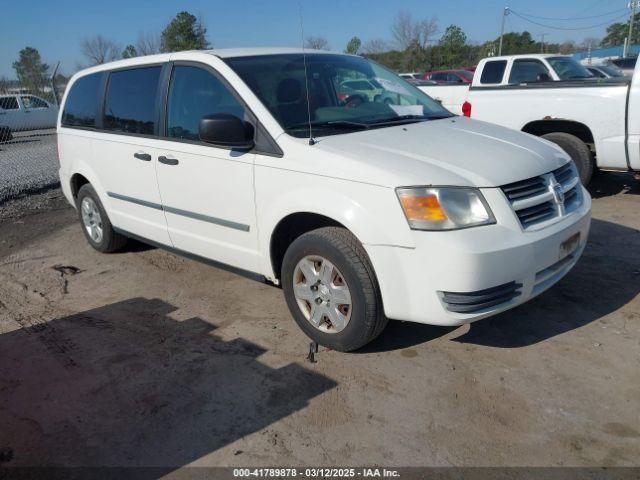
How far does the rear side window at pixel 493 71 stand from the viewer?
10.7 metres

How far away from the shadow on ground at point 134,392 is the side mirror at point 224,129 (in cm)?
136

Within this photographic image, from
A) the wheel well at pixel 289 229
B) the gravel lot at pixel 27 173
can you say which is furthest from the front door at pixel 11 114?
the wheel well at pixel 289 229

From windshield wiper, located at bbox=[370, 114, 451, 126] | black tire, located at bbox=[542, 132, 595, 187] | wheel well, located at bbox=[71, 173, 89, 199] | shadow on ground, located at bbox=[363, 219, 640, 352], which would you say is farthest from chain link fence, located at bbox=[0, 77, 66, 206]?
black tire, located at bbox=[542, 132, 595, 187]

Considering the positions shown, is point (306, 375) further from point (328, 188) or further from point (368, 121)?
point (368, 121)

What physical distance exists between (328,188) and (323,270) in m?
0.52

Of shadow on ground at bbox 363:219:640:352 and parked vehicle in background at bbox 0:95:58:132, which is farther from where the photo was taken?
parked vehicle in background at bbox 0:95:58:132

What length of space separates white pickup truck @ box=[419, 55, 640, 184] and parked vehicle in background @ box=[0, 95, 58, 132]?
724 inches

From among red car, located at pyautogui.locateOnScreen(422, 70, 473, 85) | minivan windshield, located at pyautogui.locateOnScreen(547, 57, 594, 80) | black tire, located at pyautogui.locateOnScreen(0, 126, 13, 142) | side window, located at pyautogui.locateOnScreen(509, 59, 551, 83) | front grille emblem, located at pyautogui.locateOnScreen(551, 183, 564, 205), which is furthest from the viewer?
red car, located at pyautogui.locateOnScreen(422, 70, 473, 85)

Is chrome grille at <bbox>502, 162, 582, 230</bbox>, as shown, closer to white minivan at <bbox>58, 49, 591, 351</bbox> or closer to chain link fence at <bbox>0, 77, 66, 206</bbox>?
white minivan at <bbox>58, 49, 591, 351</bbox>

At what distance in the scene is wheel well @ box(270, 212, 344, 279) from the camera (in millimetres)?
3375

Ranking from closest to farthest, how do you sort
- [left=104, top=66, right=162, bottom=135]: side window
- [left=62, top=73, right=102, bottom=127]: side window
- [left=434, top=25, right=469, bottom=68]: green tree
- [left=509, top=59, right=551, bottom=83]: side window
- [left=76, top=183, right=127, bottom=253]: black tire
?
[left=104, top=66, right=162, bottom=135]: side window → [left=62, top=73, right=102, bottom=127]: side window → [left=76, top=183, right=127, bottom=253]: black tire → [left=509, top=59, right=551, bottom=83]: side window → [left=434, top=25, right=469, bottom=68]: green tree

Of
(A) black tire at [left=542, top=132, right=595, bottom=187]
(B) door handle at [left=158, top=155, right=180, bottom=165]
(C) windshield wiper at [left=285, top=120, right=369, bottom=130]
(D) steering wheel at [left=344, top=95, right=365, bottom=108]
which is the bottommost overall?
Result: (A) black tire at [left=542, top=132, right=595, bottom=187]

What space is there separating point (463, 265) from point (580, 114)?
4.66 m

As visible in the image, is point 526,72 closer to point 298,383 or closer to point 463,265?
point 463,265
